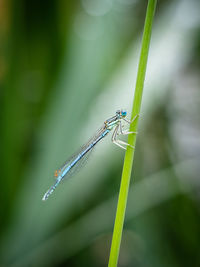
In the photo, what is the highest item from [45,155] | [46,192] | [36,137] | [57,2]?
[57,2]

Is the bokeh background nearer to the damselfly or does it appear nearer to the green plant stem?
the damselfly

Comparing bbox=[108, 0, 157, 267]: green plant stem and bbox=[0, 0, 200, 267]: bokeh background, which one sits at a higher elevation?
bbox=[0, 0, 200, 267]: bokeh background

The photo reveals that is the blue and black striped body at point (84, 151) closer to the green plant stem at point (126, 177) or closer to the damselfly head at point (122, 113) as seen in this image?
the damselfly head at point (122, 113)

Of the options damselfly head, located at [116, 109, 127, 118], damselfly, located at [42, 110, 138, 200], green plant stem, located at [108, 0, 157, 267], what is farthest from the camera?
damselfly, located at [42, 110, 138, 200]

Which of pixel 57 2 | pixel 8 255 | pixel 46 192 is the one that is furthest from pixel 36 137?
pixel 57 2

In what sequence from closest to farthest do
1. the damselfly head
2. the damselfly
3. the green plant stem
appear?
the green plant stem < the damselfly head < the damselfly

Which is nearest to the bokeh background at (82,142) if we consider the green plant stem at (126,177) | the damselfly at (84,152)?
the damselfly at (84,152)

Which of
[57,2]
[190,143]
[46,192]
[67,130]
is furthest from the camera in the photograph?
[190,143]


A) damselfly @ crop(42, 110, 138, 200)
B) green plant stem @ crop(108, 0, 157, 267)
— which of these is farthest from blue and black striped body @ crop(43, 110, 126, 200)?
green plant stem @ crop(108, 0, 157, 267)

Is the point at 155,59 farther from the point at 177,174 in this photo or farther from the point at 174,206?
the point at 174,206
